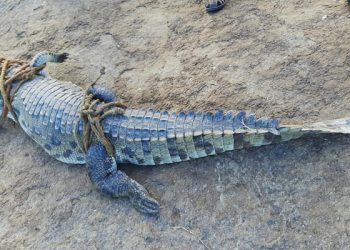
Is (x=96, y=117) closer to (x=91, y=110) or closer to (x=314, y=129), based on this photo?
(x=91, y=110)

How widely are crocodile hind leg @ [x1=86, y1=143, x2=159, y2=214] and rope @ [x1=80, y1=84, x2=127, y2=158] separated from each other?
61 millimetres

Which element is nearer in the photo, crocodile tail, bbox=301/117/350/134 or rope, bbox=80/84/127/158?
crocodile tail, bbox=301/117/350/134

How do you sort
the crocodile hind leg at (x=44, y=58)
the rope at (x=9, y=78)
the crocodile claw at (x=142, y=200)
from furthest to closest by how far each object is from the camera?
the crocodile hind leg at (x=44, y=58) → the rope at (x=9, y=78) → the crocodile claw at (x=142, y=200)

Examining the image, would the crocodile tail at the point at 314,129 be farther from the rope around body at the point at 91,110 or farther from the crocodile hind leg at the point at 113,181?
the rope around body at the point at 91,110

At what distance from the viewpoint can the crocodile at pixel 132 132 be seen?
337 centimetres

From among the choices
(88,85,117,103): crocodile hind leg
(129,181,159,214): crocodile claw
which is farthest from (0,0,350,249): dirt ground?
(88,85,117,103): crocodile hind leg

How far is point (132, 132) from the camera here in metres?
3.69

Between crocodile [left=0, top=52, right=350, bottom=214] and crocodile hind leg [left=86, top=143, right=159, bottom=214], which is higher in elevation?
crocodile [left=0, top=52, right=350, bottom=214]

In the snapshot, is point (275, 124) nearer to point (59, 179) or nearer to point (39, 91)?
point (59, 179)

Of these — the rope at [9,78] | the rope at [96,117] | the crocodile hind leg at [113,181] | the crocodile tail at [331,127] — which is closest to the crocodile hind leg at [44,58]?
the rope at [9,78]

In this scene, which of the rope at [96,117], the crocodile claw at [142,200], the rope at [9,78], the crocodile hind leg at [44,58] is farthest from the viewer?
the crocodile hind leg at [44,58]

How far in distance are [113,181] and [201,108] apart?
1.02 metres

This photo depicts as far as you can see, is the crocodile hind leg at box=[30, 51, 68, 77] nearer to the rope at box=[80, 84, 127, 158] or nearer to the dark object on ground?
the rope at box=[80, 84, 127, 158]

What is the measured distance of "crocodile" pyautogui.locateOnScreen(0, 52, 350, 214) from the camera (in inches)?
133
